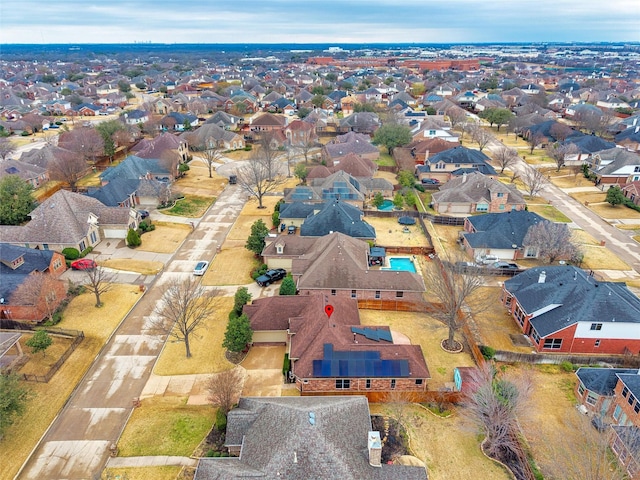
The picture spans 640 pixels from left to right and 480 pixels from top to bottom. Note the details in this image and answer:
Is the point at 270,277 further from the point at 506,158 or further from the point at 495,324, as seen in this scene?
the point at 506,158

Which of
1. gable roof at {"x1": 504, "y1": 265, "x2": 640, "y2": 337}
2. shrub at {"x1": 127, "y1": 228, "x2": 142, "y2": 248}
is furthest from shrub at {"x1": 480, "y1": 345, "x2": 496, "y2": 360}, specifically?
shrub at {"x1": 127, "y1": 228, "x2": 142, "y2": 248}

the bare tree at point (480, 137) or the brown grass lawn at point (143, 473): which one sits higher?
the bare tree at point (480, 137)

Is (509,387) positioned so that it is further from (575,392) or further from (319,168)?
(319,168)

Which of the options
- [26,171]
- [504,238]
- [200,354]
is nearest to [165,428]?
[200,354]

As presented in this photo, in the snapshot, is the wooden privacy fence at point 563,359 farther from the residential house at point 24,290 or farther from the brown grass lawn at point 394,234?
the residential house at point 24,290

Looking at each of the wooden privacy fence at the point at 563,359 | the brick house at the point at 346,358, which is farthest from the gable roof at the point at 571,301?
the brick house at the point at 346,358

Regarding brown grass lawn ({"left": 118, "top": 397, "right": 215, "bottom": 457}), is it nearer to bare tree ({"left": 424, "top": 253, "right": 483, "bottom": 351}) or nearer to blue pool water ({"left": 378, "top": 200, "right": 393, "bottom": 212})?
bare tree ({"left": 424, "top": 253, "right": 483, "bottom": 351})
